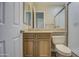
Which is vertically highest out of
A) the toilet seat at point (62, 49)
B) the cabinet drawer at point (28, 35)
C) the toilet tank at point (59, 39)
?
the cabinet drawer at point (28, 35)

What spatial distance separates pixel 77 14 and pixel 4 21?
75 centimetres

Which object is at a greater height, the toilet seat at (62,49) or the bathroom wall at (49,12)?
the bathroom wall at (49,12)

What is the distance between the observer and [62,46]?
1271 mm

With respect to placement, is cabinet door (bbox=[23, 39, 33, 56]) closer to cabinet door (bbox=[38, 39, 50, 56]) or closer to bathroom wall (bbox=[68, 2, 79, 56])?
cabinet door (bbox=[38, 39, 50, 56])

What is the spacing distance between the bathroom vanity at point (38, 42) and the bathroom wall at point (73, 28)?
0.78 ft

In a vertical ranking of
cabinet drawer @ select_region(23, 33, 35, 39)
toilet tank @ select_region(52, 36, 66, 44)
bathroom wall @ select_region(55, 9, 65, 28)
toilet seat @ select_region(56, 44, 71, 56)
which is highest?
bathroom wall @ select_region(55, 9, 65, 28)

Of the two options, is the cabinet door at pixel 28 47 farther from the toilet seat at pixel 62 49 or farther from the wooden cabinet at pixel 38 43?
the toilet seat at pixel 62 49

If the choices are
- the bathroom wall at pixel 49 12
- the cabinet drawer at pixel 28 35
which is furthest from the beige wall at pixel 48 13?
the cabinet drawer at pixel 28 35

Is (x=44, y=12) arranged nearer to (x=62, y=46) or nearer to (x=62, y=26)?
(x=62, y=26)

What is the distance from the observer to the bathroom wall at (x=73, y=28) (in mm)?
1214

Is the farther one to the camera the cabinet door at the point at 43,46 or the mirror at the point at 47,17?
the cabinet door at the point at 43,46

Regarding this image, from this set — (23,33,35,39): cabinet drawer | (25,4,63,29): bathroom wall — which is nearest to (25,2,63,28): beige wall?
(25,4,63,29): bathroom wall

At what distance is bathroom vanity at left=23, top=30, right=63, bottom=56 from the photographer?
1.29m

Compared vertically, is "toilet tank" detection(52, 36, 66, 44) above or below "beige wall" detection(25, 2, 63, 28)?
below
